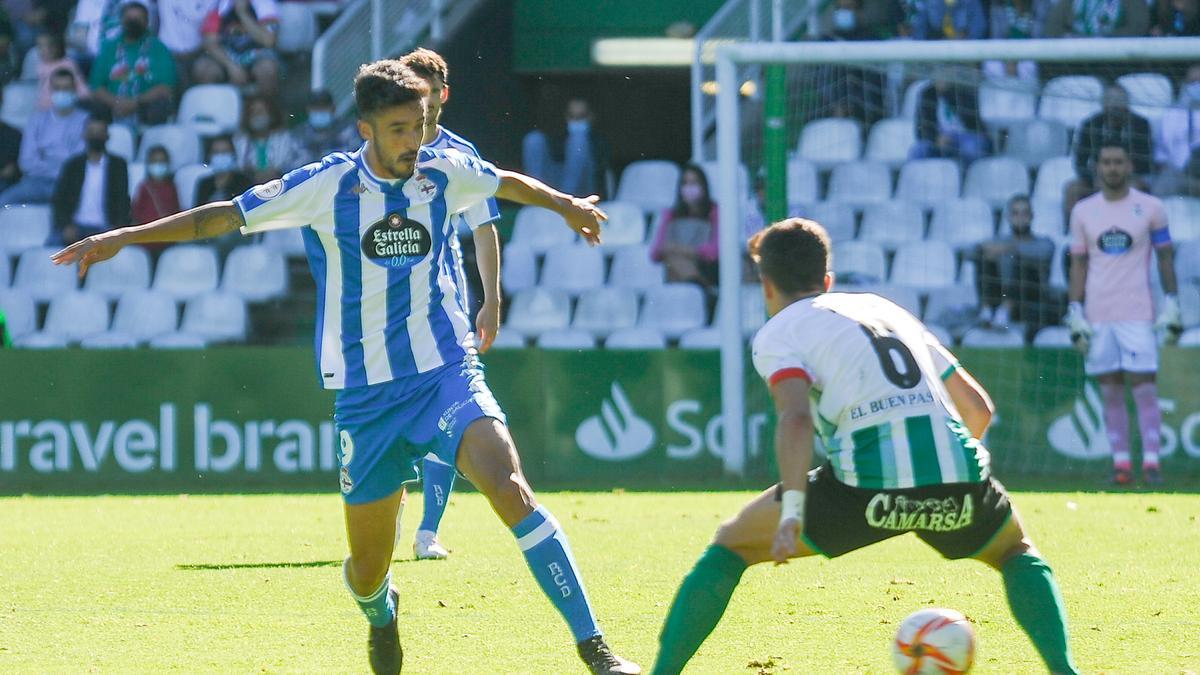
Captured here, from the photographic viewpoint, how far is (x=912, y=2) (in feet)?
54.5

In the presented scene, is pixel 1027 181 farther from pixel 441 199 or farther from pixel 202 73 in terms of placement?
pixel 441 199

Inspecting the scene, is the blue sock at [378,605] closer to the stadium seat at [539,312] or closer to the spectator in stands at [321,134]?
the stadium seat at [539,312]

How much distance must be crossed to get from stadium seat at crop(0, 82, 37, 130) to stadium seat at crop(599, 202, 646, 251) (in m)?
6.18

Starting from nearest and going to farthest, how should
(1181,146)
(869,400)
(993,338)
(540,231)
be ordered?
(869,400) < (993,338) < (1181,146) < (540,231)

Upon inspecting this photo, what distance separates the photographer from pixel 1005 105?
15.3 metres

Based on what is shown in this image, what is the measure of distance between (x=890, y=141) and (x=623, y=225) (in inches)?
98.3

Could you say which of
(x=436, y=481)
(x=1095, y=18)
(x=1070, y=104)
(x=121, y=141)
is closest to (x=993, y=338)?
(x=1070, y=104)

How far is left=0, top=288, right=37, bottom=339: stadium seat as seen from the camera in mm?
15414

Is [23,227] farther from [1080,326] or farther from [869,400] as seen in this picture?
[869,400]

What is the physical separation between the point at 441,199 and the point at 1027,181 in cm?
1021

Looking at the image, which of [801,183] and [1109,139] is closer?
[1109,139]

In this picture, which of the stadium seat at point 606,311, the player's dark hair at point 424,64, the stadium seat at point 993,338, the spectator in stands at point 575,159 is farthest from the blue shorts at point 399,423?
the spectator in stands at point 575,159

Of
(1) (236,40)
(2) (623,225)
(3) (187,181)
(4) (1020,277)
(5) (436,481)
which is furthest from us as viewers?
(1) (236,40)

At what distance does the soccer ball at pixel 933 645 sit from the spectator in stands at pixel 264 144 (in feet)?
37.5
